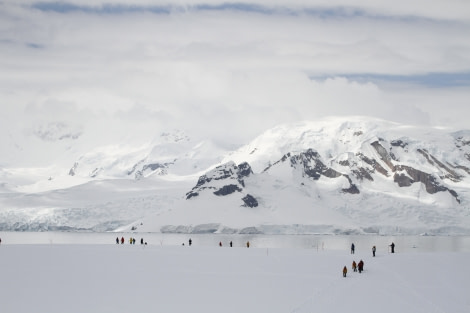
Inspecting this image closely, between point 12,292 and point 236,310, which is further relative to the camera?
point 12,292

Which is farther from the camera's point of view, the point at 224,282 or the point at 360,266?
the point at 360,266

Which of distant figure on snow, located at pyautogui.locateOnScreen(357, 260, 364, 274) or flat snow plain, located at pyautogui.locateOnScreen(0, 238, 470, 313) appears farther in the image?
distant figure on snow, located at pyautogui.locateOnScreen(357, 260, 364, 274)

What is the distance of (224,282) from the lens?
66.6 m

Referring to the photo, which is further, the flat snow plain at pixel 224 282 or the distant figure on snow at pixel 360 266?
the distant figure on snow at pixel 360 266

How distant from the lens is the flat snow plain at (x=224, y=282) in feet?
183

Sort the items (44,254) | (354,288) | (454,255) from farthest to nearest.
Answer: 1. (454,255)
2. (44,254)
3. (354,288)

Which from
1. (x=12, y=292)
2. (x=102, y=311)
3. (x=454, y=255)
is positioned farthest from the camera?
(x=454, y=255)

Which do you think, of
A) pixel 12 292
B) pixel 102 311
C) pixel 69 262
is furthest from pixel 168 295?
pixel 69 262

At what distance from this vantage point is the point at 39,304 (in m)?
55.2

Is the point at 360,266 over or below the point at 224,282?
over

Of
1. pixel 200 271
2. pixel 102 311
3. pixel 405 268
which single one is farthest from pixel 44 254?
pixel 405 268

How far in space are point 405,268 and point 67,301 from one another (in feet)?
124

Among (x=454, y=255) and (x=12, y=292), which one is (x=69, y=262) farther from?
(x=454, y=255)

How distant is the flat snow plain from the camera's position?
55.8 metres
